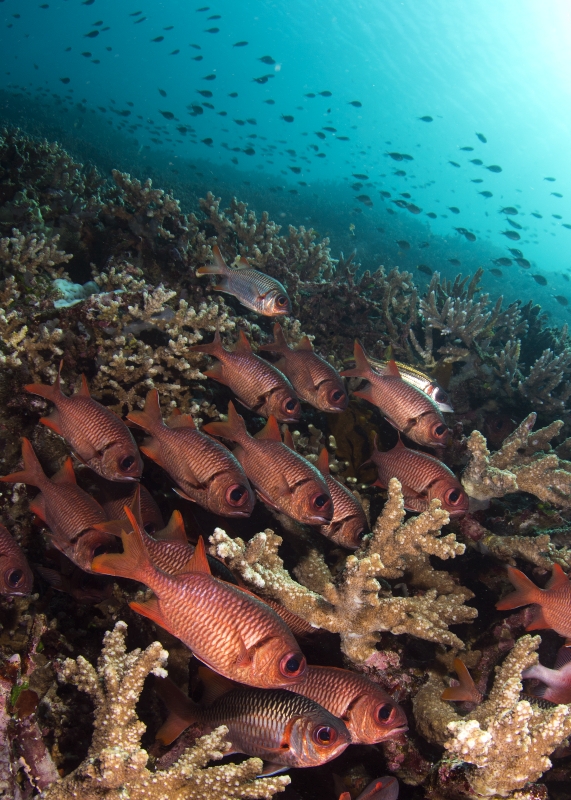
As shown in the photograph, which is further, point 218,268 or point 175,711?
point 218,268

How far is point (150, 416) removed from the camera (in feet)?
8.78

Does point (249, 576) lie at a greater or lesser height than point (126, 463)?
lesser

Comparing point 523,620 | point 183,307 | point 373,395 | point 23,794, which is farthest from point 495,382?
point 23,794

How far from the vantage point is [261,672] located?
169 centimetres

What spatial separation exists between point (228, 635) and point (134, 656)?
0.62m

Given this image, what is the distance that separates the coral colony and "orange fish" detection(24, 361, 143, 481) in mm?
15

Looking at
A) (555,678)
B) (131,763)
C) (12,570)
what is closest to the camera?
(131,763)

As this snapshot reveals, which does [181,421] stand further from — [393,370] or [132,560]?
[393,370]

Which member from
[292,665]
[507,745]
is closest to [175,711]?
[292,665]

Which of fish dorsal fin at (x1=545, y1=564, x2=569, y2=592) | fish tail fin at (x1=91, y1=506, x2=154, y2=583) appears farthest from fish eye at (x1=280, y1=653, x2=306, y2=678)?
fish dorsal fin at (x1=545, y1=564, x2=569, y2=592)

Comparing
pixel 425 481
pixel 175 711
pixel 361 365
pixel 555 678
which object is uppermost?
pixel 361 365

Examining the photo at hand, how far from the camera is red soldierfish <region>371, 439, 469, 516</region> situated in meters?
3.00

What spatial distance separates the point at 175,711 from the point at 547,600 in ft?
7.72

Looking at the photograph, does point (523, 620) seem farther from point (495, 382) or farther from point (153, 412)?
point (495, 382)
